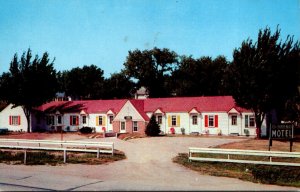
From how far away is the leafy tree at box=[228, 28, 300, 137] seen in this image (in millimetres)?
36906

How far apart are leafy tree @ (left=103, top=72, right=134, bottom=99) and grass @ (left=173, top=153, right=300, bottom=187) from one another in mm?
65810

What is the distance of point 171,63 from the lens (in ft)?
271

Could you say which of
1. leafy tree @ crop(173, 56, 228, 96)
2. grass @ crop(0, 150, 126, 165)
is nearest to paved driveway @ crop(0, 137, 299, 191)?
grass @ crop(0, 150, 126, 165)

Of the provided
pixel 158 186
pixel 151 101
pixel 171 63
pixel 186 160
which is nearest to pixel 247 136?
pixel 151 101

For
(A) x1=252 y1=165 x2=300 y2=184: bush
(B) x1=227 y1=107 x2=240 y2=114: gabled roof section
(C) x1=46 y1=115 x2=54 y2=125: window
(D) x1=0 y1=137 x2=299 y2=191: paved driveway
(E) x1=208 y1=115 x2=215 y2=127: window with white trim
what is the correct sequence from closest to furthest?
(D) x1=0 y1=137 x2=299 y2=191: paved driveway
(A) x1=252 y1=165 x2=300 y2=184: bush
(B) x1=227 y1=107 x2=240 y2=114: gabled roof section
(E) x1=208 y1=115 x2=215 y2=127: window with white trim
(C) x1=46 y1=115 x2=54 y2=125: window

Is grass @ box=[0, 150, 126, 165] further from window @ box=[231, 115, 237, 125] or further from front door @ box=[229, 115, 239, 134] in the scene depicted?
window @ box=[231, 115, 237, 125]

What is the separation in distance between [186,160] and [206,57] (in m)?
57.7

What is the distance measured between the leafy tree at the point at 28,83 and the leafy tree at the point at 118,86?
29160 millimetres

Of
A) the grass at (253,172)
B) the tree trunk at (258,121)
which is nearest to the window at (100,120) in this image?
the tree trunk at (258,121)

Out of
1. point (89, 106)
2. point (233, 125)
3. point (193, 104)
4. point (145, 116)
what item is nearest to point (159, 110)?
point (145, 116)

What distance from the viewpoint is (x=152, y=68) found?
80.5m

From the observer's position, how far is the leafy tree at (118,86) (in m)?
84.1

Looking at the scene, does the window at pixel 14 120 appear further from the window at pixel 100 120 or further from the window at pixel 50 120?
the window at pixel 100 120

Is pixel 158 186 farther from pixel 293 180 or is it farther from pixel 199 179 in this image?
pixel 293 180
